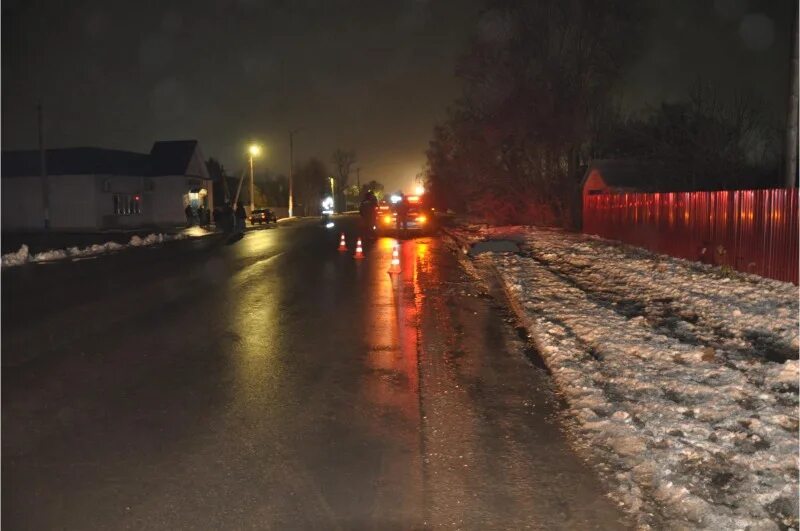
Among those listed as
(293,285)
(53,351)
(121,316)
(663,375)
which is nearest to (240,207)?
(293,285)

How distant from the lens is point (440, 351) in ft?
29.8

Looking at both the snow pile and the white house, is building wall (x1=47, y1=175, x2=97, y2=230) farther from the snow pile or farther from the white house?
the snow pile

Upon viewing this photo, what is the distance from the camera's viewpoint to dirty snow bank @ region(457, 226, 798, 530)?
15.1 ft

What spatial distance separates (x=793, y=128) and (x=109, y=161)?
167ft

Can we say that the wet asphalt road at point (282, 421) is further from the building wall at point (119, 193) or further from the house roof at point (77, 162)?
the house roof at point (77, 162)

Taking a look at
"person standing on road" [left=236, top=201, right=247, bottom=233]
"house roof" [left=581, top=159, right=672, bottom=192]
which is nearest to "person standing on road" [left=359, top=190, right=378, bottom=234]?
"person standing on road" [left=236, top=201, right=247, bottom=233]

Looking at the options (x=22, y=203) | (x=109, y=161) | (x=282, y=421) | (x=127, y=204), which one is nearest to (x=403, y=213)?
(x=127, y=204)

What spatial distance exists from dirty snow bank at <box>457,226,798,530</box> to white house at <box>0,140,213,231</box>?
144ft

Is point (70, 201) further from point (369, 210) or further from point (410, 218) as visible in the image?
point (410, 218)

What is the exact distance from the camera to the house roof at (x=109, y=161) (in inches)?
2067

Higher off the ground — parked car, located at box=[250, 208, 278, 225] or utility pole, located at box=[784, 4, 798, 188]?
utility pole, located at box=[784, 4, 798, 188]

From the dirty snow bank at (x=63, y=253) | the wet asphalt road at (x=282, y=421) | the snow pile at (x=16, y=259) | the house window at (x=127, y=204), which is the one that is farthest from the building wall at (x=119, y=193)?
the wet asphalt road at (x=282, y=421)

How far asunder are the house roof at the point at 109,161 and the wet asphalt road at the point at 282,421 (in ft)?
143

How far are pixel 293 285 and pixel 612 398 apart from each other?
1012 centimetres
